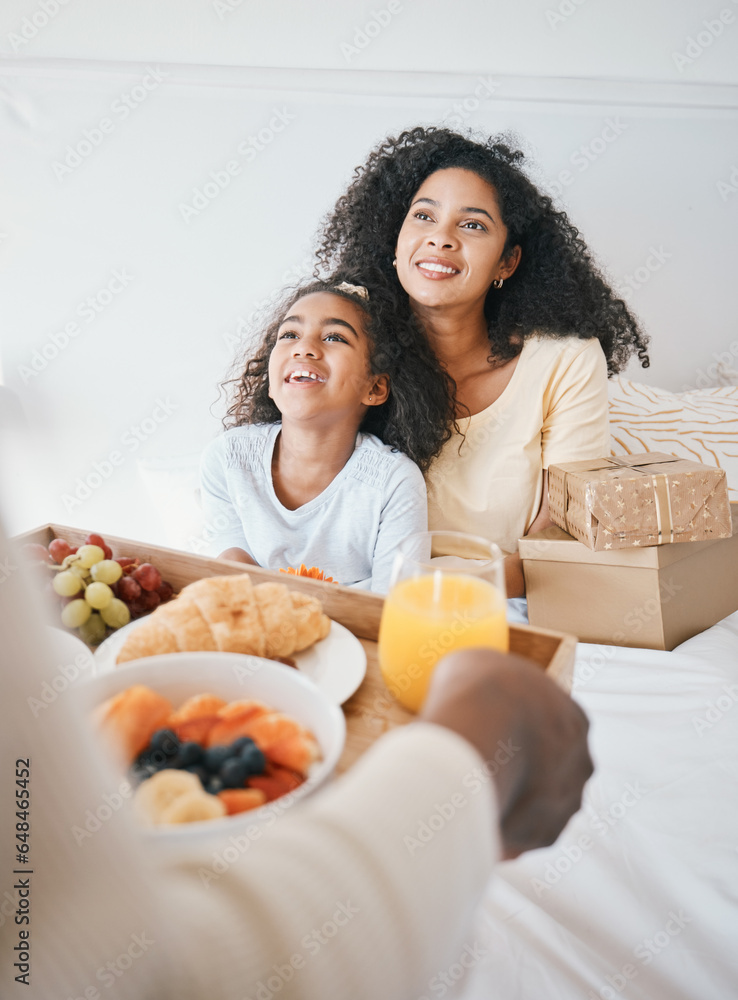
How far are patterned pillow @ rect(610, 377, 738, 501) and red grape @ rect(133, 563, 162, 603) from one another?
1.19 metres

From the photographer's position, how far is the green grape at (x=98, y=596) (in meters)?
0.73

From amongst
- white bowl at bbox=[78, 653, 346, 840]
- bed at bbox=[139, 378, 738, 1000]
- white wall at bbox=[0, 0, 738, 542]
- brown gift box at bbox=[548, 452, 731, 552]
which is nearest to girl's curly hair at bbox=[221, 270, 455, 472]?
brown gift box at bbox=[548, 452, 731, 552]

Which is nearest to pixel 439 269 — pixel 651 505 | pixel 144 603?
pixel 651 505

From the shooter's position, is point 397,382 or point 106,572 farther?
point 397,382

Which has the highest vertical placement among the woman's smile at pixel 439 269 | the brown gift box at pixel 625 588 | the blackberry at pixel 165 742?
the woman's smile at pixel 439 269

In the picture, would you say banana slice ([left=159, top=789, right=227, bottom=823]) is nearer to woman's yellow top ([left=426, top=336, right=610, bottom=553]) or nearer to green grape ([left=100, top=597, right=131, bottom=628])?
green grape ([left=100, top=597, right=131, bottom=628])

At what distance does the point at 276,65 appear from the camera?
1860 mm

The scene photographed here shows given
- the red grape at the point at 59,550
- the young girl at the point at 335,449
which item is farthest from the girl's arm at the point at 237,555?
the red grape at the point at 59,550

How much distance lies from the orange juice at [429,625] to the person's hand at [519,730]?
128 millimetres

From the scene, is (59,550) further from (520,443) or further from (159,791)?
(520,443)

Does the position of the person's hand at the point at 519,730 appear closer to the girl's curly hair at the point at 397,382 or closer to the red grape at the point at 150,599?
the red grape at the point at 150,599

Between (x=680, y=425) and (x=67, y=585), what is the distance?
142 centimetres

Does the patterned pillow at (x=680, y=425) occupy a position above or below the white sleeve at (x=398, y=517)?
above

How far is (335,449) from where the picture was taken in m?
1.42
